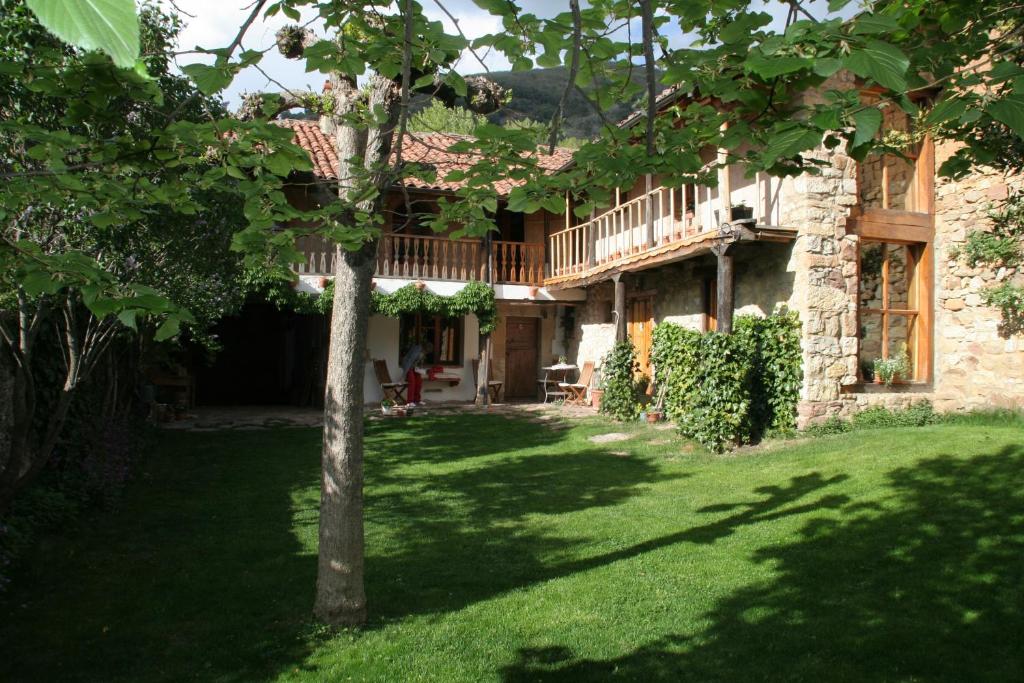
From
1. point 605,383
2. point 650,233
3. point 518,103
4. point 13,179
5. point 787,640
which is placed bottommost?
point 787,640

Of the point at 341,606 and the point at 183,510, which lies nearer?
the point at 341,606

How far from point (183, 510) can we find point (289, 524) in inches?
48.2

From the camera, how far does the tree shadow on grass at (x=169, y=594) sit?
352 cm

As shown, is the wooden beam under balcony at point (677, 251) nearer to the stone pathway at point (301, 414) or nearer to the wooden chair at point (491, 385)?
the stone pathway at point (301, 414)

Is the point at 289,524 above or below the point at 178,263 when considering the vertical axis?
below

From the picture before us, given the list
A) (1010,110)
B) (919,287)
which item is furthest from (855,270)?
(1010,110)

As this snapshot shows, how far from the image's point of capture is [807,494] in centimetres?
640

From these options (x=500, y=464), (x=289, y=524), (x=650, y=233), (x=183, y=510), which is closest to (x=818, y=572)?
(x=289, y=524)

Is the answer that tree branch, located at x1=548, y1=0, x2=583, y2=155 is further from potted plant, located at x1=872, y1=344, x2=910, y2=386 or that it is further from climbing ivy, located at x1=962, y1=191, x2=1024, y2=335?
potted plant, located at x1=872, y1=344, x2=910, y2=386

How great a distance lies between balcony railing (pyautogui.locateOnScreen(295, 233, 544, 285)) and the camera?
14.2 metres

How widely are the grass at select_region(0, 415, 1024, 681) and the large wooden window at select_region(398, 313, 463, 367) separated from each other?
25.3ft

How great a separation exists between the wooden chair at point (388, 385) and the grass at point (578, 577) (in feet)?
20.6

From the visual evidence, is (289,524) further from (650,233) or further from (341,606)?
(650,233)

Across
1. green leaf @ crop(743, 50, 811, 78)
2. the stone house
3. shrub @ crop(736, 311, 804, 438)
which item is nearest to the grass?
shrub @ crop(736, 311, 804, 438)
